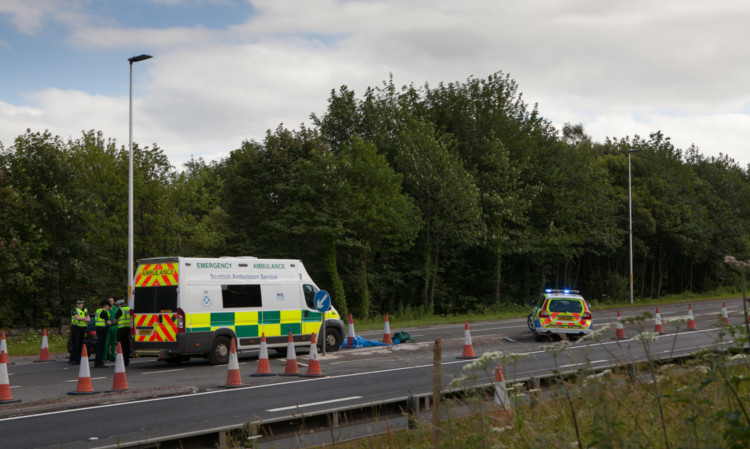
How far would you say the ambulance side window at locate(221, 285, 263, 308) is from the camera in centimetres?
1911

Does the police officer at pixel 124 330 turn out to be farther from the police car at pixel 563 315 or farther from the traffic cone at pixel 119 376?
the police car at pixel 563 315

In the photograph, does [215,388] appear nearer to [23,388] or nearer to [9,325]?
[23,388]

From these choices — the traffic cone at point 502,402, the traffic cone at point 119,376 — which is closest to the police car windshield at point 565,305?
the traffic cone at point 119,376

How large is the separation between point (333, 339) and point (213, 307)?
3.82m

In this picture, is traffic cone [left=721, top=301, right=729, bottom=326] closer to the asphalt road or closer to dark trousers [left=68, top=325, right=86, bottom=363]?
the asphalt road

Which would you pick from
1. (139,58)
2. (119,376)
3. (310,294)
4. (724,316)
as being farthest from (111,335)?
(724,316)

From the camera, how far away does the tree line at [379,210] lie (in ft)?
117

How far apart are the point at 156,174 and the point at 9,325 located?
886 centimetres

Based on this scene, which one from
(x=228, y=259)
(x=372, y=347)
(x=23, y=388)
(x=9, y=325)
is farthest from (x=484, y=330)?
(x=9, y=325)

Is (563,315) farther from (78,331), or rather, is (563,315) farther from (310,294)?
(78,331)

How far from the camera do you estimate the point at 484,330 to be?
2877 cm

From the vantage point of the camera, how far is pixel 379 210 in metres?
39.9

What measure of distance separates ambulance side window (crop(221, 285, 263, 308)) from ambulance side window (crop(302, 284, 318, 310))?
57.7 inches

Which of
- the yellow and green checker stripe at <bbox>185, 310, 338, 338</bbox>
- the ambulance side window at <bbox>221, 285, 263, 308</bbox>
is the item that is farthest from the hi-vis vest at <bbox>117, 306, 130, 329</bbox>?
the ambulance side window at <bbox>221, 285, 263, 308</bbox>
